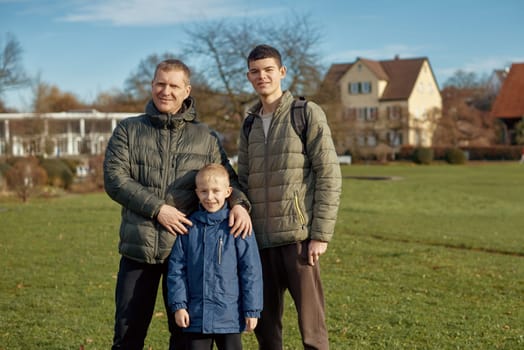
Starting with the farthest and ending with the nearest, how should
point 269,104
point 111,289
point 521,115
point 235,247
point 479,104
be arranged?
point 479,104
point 521,115
point 111,289
point 269,104
point 235,247

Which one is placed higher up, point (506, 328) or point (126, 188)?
point (126, 188)

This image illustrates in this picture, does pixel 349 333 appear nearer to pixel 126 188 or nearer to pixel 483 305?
pixel 483 305

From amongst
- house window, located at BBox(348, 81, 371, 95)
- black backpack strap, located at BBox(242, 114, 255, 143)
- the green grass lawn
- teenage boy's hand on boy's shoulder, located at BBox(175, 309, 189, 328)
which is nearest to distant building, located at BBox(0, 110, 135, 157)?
the green grass lawn

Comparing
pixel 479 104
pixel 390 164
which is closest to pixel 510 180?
pixel 390 164

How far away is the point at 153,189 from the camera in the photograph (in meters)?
4.12

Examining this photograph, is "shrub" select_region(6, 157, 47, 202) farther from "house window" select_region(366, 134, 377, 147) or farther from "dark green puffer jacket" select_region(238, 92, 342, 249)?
"house window" select_region(366, 134, 377, 147)

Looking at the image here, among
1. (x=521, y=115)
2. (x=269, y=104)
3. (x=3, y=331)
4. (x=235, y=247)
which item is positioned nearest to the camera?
(x=235, y=247)

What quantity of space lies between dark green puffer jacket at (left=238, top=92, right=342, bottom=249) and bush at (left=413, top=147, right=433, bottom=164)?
162 ft

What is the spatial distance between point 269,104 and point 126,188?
Result: 1087 mm

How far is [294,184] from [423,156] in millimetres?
49546

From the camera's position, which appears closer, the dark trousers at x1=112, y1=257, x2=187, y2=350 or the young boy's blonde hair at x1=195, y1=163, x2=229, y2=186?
the young boy's blonde hair at x1=195, y1=163, x2=229, y2=186

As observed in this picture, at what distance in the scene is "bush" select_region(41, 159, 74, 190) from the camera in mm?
28234

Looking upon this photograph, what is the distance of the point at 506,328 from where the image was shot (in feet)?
21.3

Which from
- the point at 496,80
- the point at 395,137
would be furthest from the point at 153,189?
the point at 496,80
